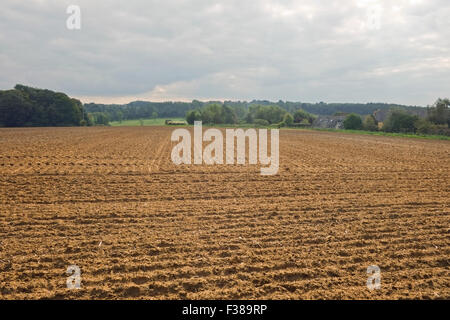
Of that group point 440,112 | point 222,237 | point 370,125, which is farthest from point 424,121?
point 222,237

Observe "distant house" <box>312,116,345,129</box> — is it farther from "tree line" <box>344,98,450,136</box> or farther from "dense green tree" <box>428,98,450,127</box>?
"dense green tree" <box>428,98,450,127</box>

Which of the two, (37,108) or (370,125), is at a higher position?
(37,108)

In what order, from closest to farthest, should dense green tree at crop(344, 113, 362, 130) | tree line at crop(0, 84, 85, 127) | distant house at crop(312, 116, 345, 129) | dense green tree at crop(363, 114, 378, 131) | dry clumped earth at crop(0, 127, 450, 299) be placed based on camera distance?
dry clumped earth at crop(0, 127, 450, 299) → dense green tree at crop(363, 114, 378, 131) → dense green tree at crop(344, 113, 362, 130) → distant house at crop(312, 116, 345, 129) → tree line at crop(0, 84, 85, 127)

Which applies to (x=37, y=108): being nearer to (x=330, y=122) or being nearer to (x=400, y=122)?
(x=330, y=122)

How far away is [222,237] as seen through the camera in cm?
526

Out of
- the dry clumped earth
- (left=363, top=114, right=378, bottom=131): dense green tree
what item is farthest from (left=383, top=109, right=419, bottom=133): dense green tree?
the dry clumped earth

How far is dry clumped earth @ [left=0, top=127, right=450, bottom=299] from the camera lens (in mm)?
3793

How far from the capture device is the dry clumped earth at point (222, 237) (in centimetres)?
379

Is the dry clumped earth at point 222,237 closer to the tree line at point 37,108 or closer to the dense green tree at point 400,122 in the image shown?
the dense green tree at point 400,122

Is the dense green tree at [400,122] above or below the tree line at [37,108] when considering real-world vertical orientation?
below

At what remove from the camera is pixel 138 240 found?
5090mm

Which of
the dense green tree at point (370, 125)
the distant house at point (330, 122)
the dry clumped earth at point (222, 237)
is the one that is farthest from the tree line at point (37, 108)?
the dry clumped earth at point (222, 237)

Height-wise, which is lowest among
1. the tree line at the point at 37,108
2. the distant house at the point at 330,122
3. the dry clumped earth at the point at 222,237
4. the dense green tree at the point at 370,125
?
the dry clumped earth at the point at 222,237
